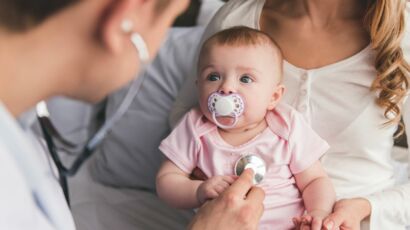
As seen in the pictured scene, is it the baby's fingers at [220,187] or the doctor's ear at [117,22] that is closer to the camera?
the doctor's ear at [117,22]

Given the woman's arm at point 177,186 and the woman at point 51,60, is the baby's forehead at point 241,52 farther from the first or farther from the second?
the woman at point 51,60

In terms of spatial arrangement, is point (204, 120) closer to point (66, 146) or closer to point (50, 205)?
point (66, 146)

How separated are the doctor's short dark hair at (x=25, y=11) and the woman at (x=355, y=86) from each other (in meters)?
0.74

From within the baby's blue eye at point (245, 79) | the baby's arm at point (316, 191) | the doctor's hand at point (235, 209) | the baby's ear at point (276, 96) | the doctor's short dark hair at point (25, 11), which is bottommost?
the baby's arm at point (316, 191)

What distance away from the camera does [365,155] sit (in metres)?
1.38

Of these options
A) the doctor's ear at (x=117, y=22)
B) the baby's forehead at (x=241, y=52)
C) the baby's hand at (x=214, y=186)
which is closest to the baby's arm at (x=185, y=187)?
the baby's hand at (x=214, y=186)

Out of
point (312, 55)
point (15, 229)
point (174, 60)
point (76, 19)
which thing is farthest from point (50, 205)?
point (174, 60)

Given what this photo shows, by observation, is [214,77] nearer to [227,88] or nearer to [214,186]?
[227,88]

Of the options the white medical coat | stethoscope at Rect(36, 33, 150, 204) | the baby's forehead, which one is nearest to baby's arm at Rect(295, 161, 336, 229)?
the baby's forehead

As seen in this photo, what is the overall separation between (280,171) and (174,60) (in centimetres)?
62

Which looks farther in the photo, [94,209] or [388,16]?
[94,209]

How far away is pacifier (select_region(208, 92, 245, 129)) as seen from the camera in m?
1.24

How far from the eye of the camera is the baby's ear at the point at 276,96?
4.31 feet

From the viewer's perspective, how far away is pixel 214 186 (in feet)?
4.01
